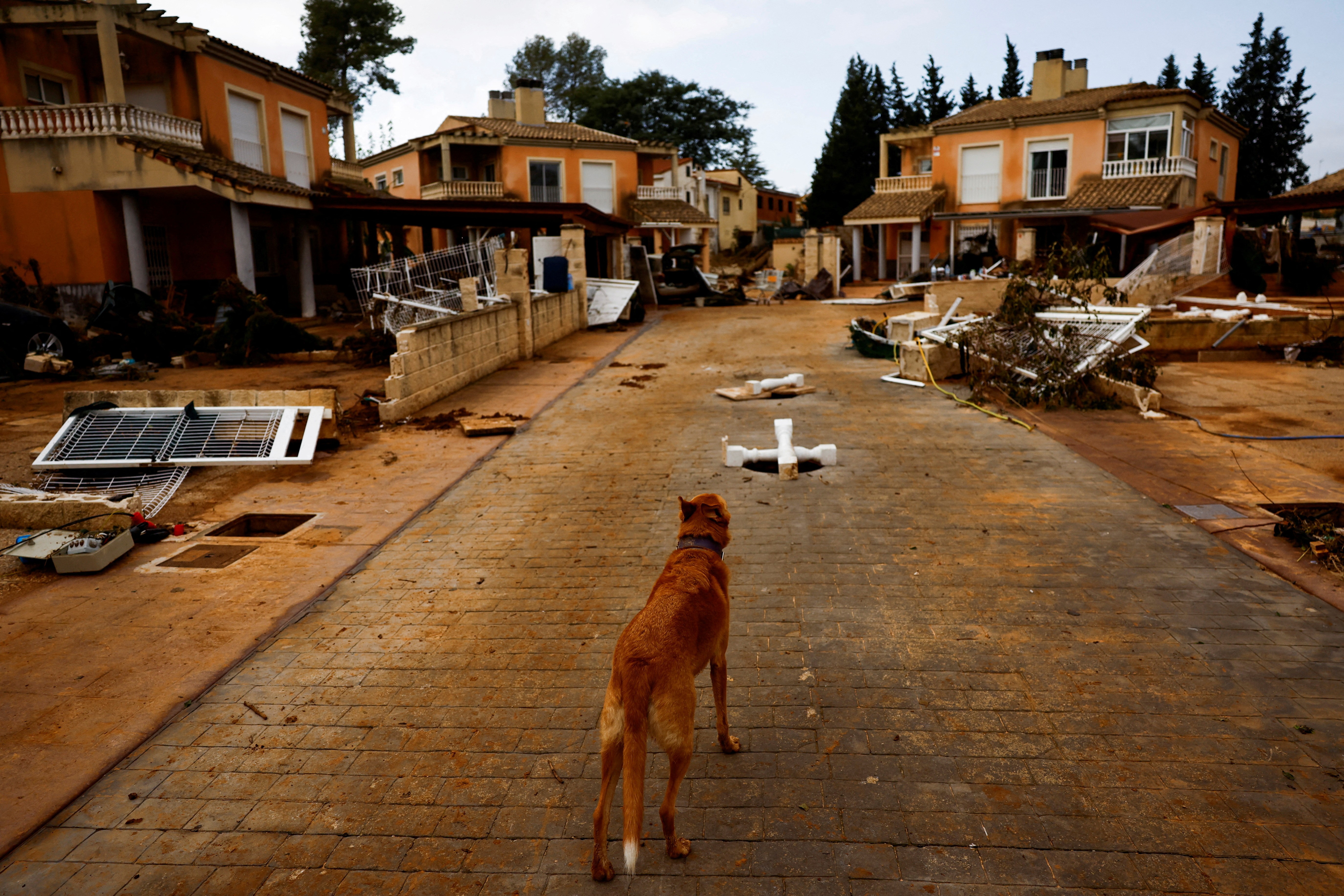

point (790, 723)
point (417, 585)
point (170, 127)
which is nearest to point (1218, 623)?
point (790, 723)

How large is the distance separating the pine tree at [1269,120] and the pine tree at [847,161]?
1929cm

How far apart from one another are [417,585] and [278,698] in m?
1.63

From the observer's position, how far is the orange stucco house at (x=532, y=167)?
128 ft

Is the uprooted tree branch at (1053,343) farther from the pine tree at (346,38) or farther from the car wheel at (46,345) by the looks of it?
the pine tree at (346,38)

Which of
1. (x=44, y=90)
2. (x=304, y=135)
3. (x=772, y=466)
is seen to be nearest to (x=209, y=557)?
(x=772, y=466)

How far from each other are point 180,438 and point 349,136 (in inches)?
988

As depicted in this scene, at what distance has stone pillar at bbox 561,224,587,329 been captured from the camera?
22141mm

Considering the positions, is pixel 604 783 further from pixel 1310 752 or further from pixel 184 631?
pixel 184 631

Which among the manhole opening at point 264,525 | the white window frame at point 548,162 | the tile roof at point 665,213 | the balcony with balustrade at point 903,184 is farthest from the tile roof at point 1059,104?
the manhole opening at point 264,525

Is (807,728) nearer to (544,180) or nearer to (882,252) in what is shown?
(544,180)

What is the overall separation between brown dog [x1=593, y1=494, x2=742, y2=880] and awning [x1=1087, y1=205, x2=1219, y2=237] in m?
23.9

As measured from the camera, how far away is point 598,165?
132ft

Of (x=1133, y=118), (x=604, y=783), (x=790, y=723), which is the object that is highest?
(x=1133, y=118)

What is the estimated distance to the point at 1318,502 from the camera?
7.12m
